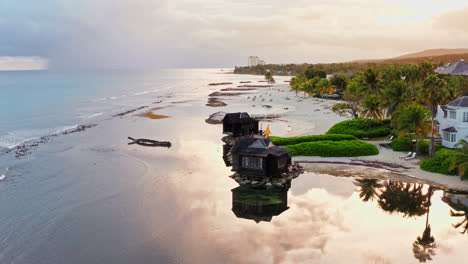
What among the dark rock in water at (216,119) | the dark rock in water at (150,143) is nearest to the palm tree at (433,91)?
the dark rock in water at (150,143)

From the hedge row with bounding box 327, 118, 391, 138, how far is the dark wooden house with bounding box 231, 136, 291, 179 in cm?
2007

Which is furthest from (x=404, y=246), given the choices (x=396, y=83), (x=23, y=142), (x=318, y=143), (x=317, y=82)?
(x=317, y=82)

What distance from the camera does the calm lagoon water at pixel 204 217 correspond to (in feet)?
75.2

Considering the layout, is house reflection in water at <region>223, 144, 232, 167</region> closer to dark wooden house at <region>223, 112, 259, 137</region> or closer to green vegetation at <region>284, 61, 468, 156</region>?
dark wooden house at <region>223, 112, 259, 137</region>

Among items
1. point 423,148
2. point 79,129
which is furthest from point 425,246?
point 79,129

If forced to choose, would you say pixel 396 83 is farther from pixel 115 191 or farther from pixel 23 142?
pixel 23 142

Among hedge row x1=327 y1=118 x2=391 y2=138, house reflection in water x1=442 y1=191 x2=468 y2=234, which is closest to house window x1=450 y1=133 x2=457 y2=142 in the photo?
hedge row x1=327 y1=118 x2=391 y2=138

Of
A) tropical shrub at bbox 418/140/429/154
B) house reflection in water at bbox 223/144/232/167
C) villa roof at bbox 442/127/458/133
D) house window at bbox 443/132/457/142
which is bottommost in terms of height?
house reflection in water at bbox 223/144/232/167

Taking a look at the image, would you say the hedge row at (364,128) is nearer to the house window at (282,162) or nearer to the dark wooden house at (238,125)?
the dark wooden house at (238,125)

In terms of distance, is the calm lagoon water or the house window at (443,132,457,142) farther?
the house window at (443,132,457,142)

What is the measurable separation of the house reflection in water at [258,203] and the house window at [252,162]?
215 cm

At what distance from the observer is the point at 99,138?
195 ft

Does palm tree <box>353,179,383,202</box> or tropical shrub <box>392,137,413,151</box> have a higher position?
tropical shrub <box>392,137,413,151</box>

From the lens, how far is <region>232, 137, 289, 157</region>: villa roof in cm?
3472
